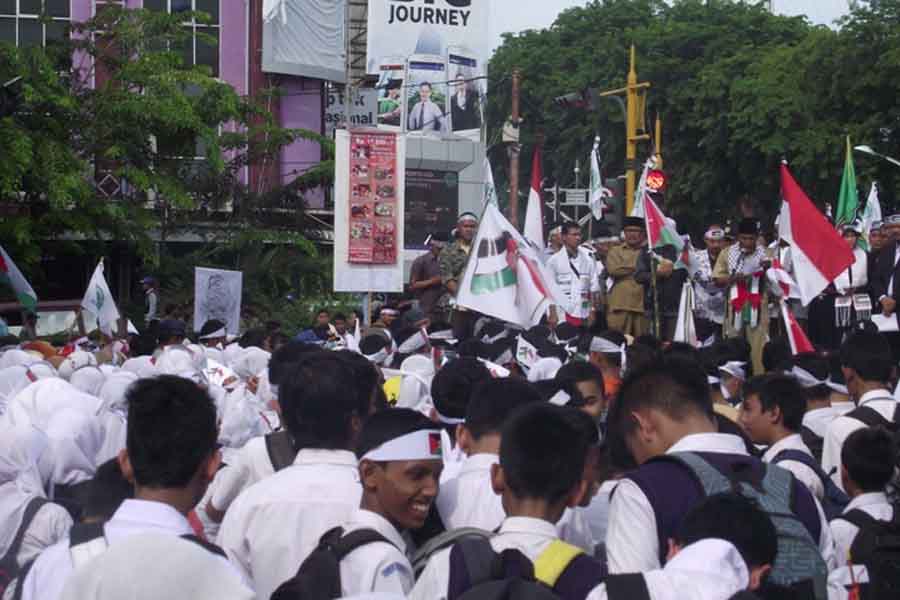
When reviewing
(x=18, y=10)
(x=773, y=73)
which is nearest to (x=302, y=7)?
(x=18, y=10)

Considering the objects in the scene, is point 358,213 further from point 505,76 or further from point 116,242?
point 505,76

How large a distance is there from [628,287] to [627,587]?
1224 cm

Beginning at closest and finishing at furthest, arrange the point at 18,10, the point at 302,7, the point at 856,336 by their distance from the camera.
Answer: the point at 856,336
the point at 18,10
the point at 302,7

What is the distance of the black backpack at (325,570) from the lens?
4059mm

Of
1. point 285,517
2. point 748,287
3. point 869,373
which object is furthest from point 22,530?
point 748,287

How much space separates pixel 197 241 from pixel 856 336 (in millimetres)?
30044

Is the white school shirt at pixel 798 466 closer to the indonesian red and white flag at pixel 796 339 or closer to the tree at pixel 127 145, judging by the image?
the indonesian red and white flag at pixel 796 339

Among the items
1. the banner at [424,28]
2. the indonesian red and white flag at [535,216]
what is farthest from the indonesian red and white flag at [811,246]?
the banner at [424,28]

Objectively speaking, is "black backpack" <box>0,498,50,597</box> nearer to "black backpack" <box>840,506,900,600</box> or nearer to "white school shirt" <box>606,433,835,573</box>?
"white school shirt" <box>606,433,835,573</box>

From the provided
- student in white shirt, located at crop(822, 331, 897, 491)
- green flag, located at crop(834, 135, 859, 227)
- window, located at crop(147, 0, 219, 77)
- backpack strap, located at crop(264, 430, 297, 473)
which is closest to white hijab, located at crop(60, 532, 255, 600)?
backpack strap, located at crop(264, 430, 297, 473)

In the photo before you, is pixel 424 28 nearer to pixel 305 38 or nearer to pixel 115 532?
pixel 305 38

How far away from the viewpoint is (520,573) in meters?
3.79

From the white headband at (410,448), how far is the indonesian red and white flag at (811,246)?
790cm

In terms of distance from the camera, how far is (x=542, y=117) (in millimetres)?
61188
